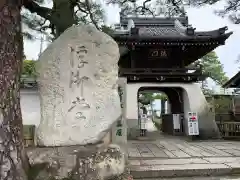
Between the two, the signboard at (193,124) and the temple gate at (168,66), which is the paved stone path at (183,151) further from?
the temple gate at (168,66)

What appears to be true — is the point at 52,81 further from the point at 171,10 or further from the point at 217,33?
the point at 217,33

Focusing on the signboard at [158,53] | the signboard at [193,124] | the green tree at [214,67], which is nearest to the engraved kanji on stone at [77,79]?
the signboard at [193,124]

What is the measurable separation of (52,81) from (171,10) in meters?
4.16

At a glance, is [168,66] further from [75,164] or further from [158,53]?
[75,164]

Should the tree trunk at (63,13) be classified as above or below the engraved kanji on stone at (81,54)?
above

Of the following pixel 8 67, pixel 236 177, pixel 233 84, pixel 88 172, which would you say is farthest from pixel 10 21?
pixel 233 84

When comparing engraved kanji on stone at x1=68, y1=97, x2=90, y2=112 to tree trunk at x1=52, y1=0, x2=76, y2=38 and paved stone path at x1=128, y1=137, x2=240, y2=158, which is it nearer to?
tree trunk at x1=52, y1=0, x2=76, y2=38

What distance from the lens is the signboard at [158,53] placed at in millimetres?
15102

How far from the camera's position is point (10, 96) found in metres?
3.33

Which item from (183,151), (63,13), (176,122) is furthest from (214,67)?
(63,13)

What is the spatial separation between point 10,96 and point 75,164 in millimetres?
1317

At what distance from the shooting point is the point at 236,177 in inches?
182

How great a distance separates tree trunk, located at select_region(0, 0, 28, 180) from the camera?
3240mm

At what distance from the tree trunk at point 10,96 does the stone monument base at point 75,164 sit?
47cm
